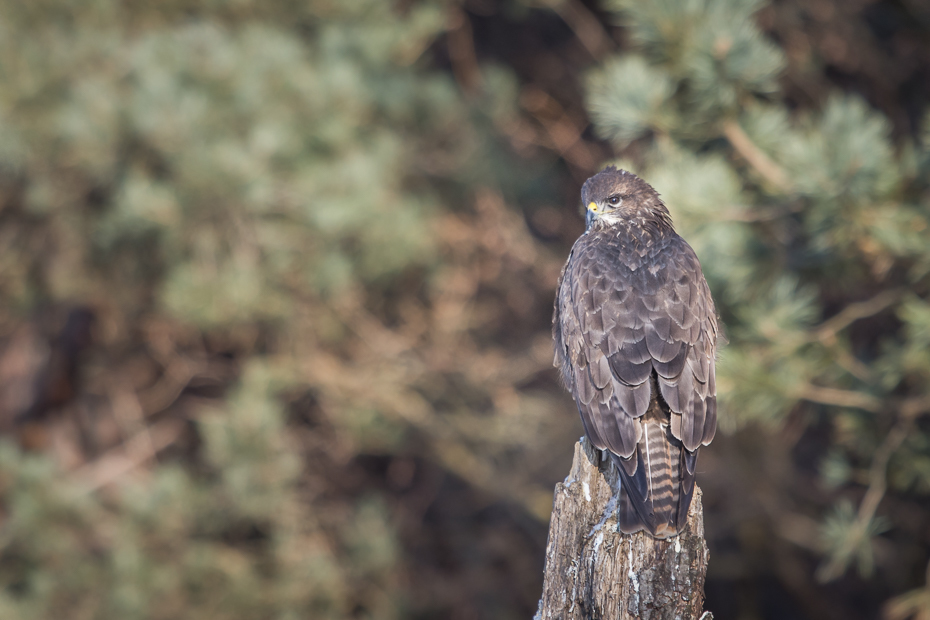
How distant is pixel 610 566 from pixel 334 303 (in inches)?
144

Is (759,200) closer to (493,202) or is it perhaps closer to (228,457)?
(493,202)

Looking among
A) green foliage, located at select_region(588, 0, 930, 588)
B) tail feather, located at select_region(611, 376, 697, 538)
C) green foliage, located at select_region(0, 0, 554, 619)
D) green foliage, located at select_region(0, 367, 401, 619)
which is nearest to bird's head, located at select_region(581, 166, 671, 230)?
green foliage, located at select_region(588, 0, 930, 588)

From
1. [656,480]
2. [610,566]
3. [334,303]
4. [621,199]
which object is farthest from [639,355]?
[334,303]

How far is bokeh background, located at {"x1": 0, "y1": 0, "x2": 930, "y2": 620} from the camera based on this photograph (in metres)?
4.56

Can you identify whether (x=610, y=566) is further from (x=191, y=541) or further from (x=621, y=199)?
(x=191, y=541)

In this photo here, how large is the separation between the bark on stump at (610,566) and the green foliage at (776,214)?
1.16 m

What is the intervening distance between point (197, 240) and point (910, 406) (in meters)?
3.77

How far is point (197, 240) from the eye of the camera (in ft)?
15.5

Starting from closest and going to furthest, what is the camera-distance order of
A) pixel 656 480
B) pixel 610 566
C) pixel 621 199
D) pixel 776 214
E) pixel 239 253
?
pixel 610 566
pixel 656 480
pixel 621 199
pixel 776 214
pixel 239 253

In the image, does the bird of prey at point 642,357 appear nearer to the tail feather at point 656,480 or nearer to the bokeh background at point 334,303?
the tail feather at point 656,480

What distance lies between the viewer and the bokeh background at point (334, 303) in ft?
15.0

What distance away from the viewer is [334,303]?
17.3ft

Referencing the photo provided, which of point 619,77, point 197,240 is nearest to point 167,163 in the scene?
point 197,240

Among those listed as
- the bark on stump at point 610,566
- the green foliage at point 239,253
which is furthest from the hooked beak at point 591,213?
the green foliage at point 239,253
